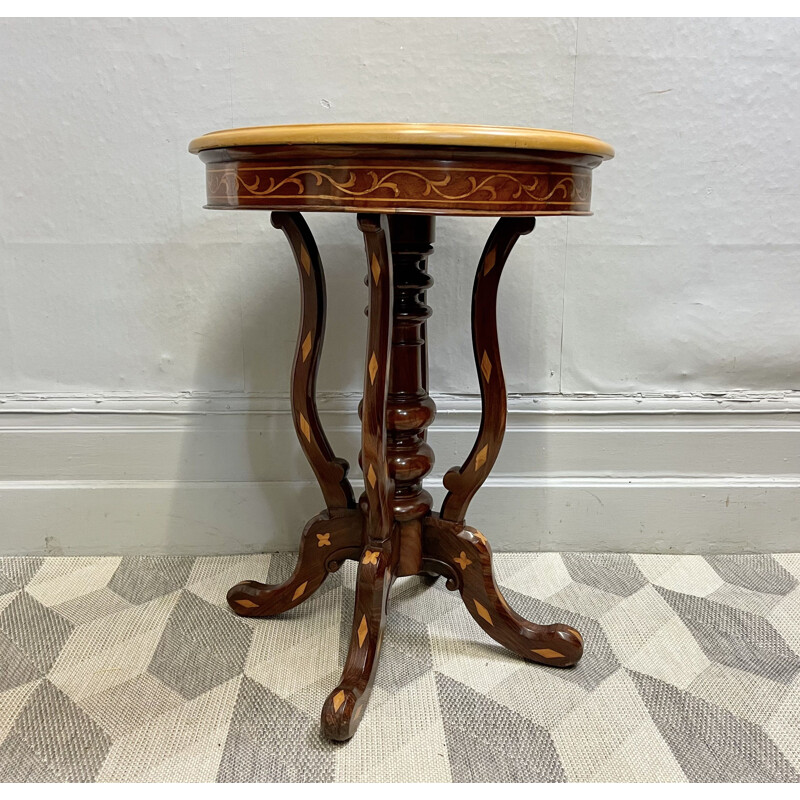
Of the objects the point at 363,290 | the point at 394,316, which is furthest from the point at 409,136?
the point at 363,290

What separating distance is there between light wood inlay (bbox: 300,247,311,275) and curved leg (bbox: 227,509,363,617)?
441 mm

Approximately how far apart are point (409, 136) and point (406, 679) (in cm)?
88

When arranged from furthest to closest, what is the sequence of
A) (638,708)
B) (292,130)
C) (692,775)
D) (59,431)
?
(59,431) < (638,708) < (692,775) < (292,130)

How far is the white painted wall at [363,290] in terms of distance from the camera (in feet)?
4.77

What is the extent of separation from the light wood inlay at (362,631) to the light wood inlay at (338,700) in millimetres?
93

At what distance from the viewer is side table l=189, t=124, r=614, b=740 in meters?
0.90

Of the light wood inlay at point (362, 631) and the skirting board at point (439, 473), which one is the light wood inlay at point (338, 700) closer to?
the light wood inlay at point (362, 631)

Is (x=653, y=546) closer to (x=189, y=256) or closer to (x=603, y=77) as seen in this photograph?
(x=603, y=77)

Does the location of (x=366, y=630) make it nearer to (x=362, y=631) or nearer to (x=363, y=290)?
(x=362, y=631)

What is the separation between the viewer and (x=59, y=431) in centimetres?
163

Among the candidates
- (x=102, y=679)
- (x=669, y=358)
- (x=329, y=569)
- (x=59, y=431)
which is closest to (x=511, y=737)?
(x=329, y=569)

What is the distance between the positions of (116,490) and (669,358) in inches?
50.2

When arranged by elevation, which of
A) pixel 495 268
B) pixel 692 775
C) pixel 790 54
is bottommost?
pixel 692 775

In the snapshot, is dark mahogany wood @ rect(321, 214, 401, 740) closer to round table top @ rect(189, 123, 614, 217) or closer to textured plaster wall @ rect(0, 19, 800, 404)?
round table top @ rect(189, 123, 614, 217)
